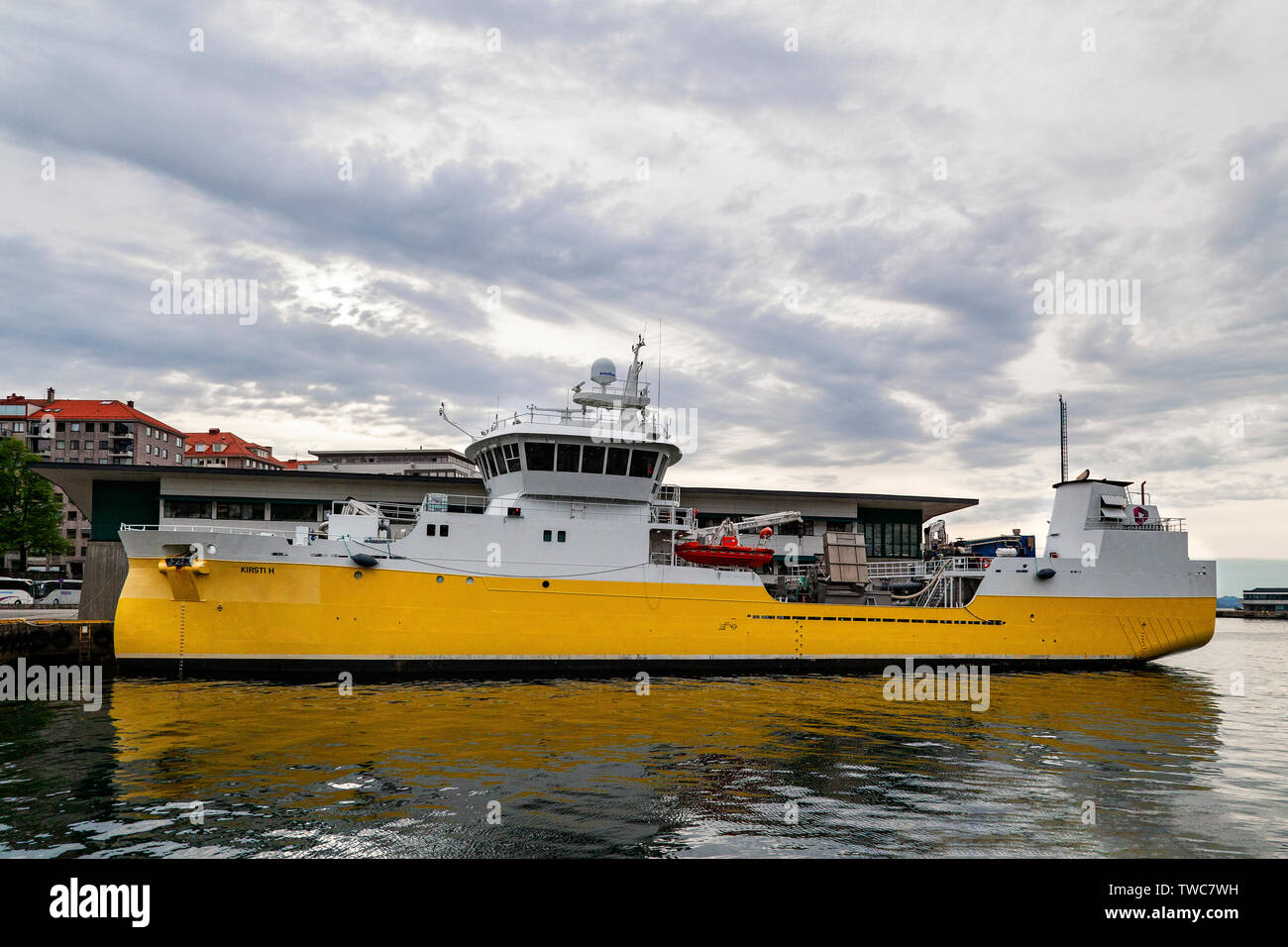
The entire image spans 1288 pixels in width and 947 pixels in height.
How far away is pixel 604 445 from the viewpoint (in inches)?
826


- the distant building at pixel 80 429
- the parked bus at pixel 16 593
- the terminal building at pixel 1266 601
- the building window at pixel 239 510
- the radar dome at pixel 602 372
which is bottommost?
the terminal building at pixel 1266 601

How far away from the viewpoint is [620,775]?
396 inches

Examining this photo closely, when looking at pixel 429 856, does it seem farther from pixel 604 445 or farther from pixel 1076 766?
pixel 604 445

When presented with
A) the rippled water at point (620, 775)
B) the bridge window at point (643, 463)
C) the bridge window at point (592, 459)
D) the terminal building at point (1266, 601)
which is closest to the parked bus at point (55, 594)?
the rippled water at point (620, 775)

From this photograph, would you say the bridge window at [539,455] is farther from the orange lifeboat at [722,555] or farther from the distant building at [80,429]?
the distant building at [80,429]

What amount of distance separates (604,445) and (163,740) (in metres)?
12.3

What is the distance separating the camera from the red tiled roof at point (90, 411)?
79.8 m

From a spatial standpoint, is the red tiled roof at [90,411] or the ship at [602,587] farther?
the red tiled roof at [90,411]

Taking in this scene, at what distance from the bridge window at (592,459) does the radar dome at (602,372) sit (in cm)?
279

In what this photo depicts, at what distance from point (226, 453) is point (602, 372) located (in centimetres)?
8101

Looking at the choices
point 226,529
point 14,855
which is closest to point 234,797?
point 14,855

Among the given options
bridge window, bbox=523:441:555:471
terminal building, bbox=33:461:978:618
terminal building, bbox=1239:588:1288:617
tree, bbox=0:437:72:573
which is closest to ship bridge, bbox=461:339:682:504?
bridge window, bbox=523:441:555:471

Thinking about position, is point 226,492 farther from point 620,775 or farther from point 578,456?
point 620,775

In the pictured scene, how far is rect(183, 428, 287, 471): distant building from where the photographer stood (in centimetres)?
8788
